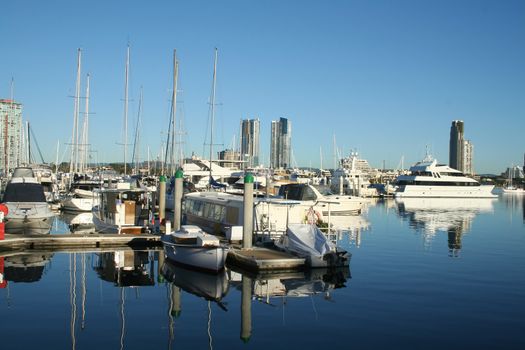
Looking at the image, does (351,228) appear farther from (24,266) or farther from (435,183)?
(435,183)

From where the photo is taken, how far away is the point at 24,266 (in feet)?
77.5

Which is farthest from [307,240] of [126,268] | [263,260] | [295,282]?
[126,268]

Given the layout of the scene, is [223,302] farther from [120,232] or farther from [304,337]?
[120,232]

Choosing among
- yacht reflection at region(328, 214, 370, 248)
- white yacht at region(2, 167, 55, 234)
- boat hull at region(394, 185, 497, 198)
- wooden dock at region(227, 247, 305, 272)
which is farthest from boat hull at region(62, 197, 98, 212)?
boat hull at region(394, 185, 497, 198)

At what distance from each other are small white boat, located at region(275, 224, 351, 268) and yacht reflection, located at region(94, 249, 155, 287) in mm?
5999

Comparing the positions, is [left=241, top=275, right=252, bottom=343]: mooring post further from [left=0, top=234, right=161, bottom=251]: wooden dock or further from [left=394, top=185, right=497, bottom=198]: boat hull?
[left=394, top=185, right=497, bottom=198]: boat hull

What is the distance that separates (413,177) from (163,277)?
9604 centimetres

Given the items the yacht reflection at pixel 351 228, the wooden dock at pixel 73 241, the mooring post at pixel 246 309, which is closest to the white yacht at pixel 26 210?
the wooden dock at pixel 73 241

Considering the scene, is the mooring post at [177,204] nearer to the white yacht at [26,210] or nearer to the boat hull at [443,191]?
the white yacht at [26,210]

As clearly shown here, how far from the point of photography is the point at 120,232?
30.8 metres

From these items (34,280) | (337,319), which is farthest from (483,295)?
(34,280)

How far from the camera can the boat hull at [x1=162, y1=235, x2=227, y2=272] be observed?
2192cm

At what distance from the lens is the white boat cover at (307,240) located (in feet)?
76.7

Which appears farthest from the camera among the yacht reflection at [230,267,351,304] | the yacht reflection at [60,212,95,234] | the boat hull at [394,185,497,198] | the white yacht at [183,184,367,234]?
the boat hull at [394,185,497,198]
